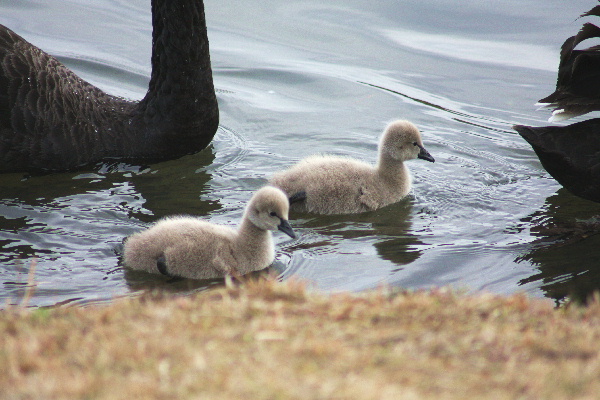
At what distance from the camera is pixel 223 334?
2.94m

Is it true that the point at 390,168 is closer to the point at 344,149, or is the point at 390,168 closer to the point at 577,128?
the point at 344,149

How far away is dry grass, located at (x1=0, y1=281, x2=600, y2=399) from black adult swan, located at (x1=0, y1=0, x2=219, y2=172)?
383cm

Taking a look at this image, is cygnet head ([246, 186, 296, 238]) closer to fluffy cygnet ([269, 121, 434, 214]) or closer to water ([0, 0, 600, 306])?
water ([0, 0, 600, 306])

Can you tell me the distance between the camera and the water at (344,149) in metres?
5.40

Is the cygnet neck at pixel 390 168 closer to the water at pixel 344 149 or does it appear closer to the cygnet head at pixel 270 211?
the water at pixel 344 149

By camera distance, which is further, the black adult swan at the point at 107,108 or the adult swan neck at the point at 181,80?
the adult swan neck at the point at 181,80

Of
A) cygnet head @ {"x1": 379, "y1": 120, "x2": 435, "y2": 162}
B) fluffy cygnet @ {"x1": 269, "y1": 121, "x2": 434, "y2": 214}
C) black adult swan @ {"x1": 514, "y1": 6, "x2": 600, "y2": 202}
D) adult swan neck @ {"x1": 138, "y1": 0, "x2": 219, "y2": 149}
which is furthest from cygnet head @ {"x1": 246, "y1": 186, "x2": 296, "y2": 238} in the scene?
adult swan neck @ {"x1": 138, "y1": 0, "x2": 219, "y2": 149}

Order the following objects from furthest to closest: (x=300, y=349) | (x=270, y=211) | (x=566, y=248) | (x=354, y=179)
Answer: (x=354, y=179)
(x=566, y=248)
(x=270, y=211)
(x=300, y=349)

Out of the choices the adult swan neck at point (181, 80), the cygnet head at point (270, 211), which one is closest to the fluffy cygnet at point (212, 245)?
the cygnet head at point (270, 211)

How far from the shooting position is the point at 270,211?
509 cm

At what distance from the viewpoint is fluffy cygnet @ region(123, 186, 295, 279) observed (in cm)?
510

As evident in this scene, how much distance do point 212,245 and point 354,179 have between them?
1679 millimetres

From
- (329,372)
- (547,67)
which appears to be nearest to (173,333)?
(329,372)

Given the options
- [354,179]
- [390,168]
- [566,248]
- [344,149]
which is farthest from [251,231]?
[344,149]
